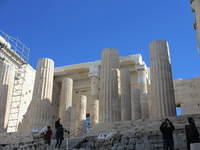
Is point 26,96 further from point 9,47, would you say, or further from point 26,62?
point 9,47

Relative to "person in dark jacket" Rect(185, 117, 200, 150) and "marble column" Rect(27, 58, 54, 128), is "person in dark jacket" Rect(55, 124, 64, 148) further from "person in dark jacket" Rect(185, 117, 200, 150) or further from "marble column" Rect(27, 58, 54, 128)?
"marble column" Rect(27, 58, 54, 128)

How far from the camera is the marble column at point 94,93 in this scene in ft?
103

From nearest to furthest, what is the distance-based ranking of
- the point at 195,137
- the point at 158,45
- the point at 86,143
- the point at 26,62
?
1. the point at 195,137
2. the point at 86,143
3. the point at 158,45
4. the point at 26,62

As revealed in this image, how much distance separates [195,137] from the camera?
11.4m

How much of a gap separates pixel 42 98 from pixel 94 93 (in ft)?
28.2

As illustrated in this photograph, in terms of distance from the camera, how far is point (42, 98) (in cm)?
2736

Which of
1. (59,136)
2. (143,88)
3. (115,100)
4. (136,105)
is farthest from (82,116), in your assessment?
(59,136)

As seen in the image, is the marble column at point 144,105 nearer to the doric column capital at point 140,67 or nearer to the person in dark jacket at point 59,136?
the doric column capital at point 140,67

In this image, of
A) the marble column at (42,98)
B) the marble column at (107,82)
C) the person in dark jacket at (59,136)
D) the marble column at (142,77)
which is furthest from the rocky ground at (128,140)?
the marble column at (142,77)

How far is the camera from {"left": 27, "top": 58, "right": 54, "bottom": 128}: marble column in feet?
87.9

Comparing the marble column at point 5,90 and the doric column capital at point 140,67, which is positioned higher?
the doric column capital at point 140,67

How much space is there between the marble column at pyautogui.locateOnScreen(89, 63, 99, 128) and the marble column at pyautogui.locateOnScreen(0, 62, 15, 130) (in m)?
7.48

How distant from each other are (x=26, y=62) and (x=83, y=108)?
8.01 m

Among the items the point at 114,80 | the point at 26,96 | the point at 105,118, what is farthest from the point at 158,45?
the point at 26,96
